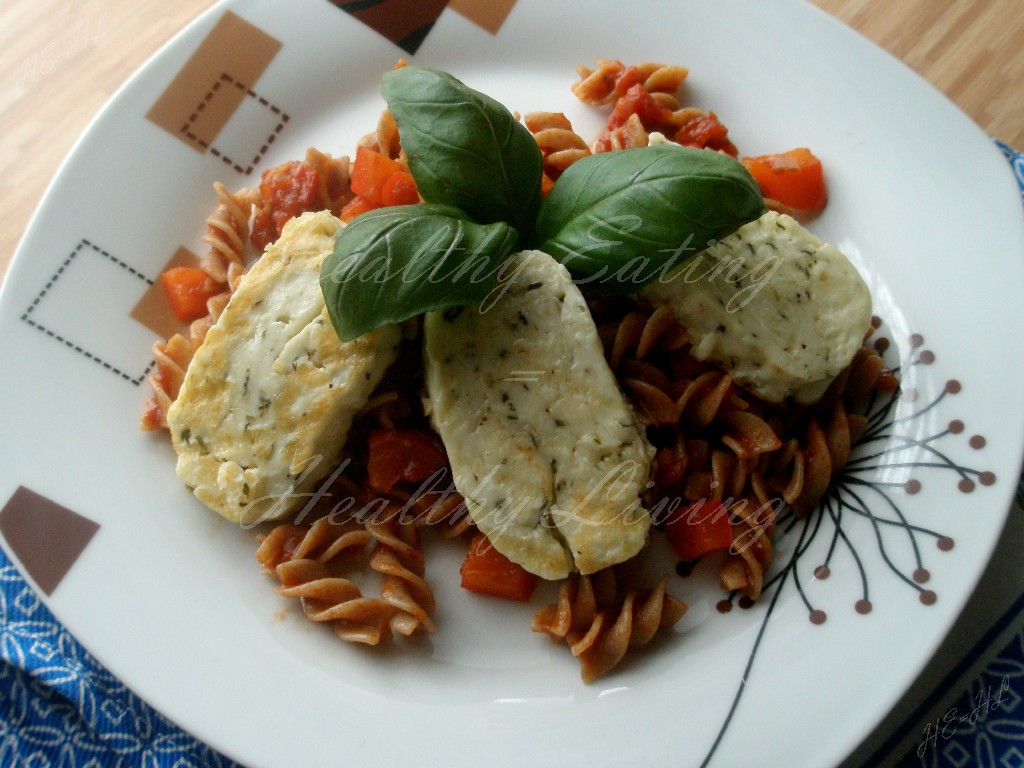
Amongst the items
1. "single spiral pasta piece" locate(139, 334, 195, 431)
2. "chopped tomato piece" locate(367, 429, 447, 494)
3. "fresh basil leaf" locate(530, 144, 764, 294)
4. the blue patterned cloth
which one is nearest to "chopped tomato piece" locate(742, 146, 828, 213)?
"fresh basil leaf" locate(530, 144, 764, 294)

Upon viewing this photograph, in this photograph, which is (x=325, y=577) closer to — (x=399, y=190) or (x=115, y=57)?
(x=399, y=190)

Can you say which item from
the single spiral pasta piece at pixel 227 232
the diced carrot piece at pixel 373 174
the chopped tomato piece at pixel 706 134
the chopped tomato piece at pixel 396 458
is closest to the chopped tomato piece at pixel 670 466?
the chopped tomato piece at pixel 396 458

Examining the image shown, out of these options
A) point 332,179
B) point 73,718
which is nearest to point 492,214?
point 332,179

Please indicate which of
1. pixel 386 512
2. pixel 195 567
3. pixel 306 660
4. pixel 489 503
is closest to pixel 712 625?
pixel 489 503

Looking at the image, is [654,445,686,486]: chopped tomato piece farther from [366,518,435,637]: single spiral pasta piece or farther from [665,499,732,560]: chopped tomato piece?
[366,518,435,637]: single spiral pasta piece

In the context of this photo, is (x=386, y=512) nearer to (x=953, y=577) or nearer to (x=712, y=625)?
(x=712, y=625)

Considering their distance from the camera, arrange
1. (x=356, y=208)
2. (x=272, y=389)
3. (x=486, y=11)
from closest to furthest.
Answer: (x=272, y=389), (x=356, y=208), (x=486, y=11)
